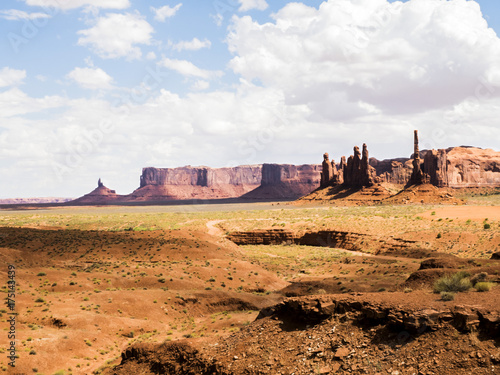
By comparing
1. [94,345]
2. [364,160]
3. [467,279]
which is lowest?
[94,345]

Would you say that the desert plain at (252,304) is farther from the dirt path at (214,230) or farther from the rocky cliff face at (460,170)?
the rocky cliff face at (460,170)

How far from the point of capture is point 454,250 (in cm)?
4234

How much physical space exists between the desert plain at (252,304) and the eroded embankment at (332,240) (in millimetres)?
285

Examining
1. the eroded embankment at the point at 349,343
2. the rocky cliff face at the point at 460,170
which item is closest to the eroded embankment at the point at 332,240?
the eroded embankment at the point at 349,343

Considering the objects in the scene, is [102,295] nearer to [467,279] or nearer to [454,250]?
[467,279]

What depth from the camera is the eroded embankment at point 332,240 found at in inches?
1879

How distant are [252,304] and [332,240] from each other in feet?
105

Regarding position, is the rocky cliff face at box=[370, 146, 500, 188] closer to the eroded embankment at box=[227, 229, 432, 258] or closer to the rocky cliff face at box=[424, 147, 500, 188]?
the rocky cliff face at box=[424, 147, 500, 188]

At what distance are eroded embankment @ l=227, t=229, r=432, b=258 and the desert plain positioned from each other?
0.93 ft

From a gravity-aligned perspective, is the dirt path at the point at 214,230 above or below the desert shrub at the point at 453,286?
below

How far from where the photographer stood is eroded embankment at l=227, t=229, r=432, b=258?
157ft

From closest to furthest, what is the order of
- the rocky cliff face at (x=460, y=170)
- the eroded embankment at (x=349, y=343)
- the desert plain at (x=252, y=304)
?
1. the eroded embankment at (x=349, y=343)
2. the desert plain at (x=252, y=304)
3. the rocky cliff face at (x=460, y=170)

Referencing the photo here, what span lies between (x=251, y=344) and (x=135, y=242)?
3209 centimetres

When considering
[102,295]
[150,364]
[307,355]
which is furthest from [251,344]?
[102,295]
